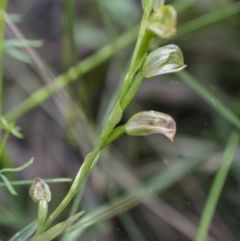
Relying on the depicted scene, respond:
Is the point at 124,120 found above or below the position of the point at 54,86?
below

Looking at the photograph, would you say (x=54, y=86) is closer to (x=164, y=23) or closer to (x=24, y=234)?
(x=24, y=234)

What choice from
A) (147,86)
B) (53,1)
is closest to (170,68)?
(147,86)

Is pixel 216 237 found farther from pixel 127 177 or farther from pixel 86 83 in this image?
pixel 86 83

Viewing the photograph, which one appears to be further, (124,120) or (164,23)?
(124,120)

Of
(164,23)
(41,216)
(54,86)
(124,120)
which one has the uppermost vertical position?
(164,23)

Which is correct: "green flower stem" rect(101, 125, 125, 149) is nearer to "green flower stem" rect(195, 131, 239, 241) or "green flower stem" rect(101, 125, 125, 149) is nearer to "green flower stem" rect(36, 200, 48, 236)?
"green flower stem" rect(36, 200, 48, 236)

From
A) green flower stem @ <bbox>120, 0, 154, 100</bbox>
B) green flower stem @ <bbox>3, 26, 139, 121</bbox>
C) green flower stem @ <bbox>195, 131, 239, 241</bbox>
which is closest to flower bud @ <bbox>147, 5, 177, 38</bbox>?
green flower stem @ <bbox>120, 0, 154, 100</bbox>

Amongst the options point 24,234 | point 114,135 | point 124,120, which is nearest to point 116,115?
point 114,135
